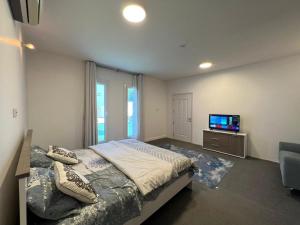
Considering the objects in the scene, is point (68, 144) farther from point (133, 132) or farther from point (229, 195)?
point (229, 195)

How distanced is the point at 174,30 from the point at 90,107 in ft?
9.24

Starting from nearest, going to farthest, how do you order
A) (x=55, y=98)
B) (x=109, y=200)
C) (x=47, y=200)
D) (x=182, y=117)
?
(x=47, y=200) < (x=109, y=200) < (x=55, y=98) < (x=182, y=117)

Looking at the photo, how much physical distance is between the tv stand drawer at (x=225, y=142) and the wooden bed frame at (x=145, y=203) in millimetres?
2317

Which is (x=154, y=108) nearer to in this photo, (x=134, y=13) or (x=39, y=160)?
(x=134, y=13)

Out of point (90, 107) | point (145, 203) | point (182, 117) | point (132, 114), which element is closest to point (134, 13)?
point (145, 203)

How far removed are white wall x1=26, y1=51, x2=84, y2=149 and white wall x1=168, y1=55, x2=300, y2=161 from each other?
413cm

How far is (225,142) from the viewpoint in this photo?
414 centimetres

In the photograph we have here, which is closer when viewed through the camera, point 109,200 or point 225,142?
point 109,200

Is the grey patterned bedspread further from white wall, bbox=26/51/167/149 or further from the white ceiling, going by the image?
the white ceiling

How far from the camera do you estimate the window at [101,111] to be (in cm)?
424

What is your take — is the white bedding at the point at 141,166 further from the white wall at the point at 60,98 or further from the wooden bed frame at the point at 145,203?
the white wall at the point at 60,98

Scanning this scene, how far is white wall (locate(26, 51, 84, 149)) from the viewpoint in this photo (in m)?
3.10

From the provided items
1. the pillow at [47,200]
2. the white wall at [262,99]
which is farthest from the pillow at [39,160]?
the white wall at [262,99]

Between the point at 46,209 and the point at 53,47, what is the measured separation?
123 inches
